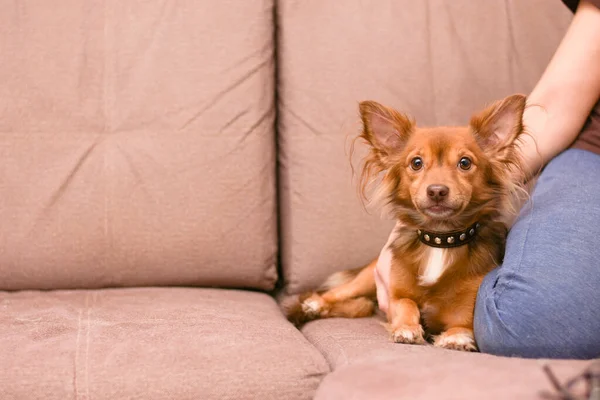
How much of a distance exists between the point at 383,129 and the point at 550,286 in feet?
2.22

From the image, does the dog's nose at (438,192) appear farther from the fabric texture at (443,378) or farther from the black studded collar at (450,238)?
the fabric texture at (443,378)

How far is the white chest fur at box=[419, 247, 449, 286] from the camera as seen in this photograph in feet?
6.59

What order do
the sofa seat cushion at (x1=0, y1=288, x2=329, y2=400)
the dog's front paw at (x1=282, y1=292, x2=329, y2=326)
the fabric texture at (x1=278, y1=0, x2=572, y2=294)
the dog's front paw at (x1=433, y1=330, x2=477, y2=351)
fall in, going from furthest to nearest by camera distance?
1. the fabric texture at (x1=278, y1=0, x2=572, y2=294)
2. the dog's front paw at (x1=282, y1=292, x2=329, y2=326)
3. the dog's front paw at (x1=433, y1=330, x2=477, y2=351)
4. the sofa seat cushion at (x1=0, y1=288, x2=329, y2=400)

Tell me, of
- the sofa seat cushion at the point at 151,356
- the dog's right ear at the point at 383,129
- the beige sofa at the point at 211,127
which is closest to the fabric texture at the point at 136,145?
the beige sofa at the point at 211,127

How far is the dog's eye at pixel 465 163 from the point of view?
6.48 ft

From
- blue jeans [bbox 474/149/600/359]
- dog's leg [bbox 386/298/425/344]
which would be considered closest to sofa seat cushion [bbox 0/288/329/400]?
dog's leg [bbox 386/298/425/344]

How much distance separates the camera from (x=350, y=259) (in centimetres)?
248

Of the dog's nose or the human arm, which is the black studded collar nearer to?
the dog's nose

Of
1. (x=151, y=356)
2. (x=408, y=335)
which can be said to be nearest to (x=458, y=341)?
(x=408, y=335)

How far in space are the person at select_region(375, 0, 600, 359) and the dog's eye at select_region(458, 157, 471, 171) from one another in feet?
0.65

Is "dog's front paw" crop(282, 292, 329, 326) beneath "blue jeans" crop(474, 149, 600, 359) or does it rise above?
beneath

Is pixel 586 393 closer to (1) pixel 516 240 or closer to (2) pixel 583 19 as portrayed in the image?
(1) pixel 516 240

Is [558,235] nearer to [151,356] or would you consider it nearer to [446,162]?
[446,162]

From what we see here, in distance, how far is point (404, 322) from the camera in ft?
6.31
